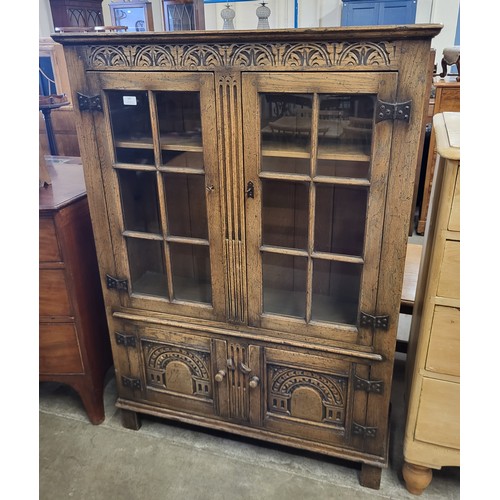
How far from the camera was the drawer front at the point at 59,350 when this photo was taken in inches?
62.2

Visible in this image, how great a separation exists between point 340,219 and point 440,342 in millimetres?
433

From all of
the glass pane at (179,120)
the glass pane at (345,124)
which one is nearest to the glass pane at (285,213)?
the glass pane at (345,124)

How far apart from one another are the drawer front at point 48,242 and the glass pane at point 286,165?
0.73 metres

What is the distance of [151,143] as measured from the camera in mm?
1252

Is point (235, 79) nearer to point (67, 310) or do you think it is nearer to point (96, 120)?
point (96, 120)

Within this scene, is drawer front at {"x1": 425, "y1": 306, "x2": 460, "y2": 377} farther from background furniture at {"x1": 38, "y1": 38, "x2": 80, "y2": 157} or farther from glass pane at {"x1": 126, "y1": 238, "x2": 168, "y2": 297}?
background furniture at {"x1": 38, "y1": 38, "x2": 80, "y2": 157}

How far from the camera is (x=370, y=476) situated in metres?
1.43

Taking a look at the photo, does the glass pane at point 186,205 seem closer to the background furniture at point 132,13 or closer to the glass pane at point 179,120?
the glass pane at point 179,120

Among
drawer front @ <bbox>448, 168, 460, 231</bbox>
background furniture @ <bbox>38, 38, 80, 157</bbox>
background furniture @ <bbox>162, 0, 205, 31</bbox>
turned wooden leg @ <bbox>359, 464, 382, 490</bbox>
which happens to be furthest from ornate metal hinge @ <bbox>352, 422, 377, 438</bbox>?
background furniture @ <bbox>38, 38, 80, 157</bbox>

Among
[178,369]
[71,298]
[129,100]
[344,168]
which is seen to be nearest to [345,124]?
[344,168]

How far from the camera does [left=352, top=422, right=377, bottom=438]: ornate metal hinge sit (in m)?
1.37

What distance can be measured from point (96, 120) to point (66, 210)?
1.15 ft

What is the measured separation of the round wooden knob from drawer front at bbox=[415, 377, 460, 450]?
492mm

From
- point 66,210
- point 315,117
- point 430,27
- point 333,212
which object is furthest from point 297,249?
point 66,210
